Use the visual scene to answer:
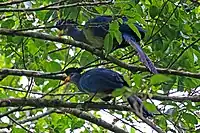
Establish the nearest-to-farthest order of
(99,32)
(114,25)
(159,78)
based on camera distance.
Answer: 1. (159,78)
2. (114,25)
3. (99,32)

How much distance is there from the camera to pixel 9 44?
2775 mm

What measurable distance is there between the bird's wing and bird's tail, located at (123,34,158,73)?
0.16 m

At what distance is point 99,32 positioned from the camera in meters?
2.91

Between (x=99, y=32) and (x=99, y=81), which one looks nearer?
(x=99, y=81)

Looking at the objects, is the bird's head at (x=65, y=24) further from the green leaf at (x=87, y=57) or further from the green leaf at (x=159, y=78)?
the green leaf at (x=159, y=78)

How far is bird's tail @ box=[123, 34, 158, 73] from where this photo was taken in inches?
83.3

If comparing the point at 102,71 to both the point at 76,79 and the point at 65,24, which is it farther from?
the point at 65,24

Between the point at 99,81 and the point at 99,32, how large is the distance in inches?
20.5

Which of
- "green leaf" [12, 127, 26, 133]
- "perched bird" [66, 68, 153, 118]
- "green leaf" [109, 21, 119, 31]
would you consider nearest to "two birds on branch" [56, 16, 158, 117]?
"perched bird" [66, 68, 153, 118]

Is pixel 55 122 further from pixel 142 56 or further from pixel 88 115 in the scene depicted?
pixel 142 56

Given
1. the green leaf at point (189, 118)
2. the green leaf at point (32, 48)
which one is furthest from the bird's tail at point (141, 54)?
the green leaf at point (32, 48)

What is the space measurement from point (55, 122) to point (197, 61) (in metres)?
0.89

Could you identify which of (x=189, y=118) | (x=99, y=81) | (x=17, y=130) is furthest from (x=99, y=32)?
(x=189, y=118)

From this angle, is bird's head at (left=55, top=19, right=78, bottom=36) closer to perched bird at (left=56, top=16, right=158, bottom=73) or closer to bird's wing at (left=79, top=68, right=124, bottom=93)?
perched bird at (left=56, top=16, right=158, bottom=73)
